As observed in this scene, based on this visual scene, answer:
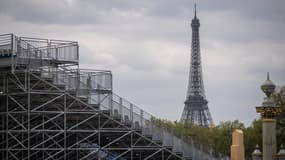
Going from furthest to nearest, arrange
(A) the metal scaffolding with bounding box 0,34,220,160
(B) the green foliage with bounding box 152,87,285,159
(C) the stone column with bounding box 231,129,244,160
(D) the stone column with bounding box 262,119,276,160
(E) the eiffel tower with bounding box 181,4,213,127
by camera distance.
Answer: (E) the eiffel tower with bounding box 181,4,213,127 → (B) the green foliage with bounding box 152,87,285,159 → (A) the metal scaffolding with bounding box 0,34,220,160 → (C) the stone column with bounding box 231,129,244,160 → (D) the stone column with bounding box 262,119,276,160

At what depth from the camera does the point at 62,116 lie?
51.5 m

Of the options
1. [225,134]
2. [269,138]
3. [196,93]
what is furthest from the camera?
[196,93]

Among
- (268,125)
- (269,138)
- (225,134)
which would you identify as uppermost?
(268,125)


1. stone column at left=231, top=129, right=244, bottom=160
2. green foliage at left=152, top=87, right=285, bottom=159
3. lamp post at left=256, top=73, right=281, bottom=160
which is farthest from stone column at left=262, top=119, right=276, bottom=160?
green foliage at left=152, top=87, right=285, bottom=159

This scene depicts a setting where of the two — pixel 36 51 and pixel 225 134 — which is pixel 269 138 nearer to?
pixel 36 51

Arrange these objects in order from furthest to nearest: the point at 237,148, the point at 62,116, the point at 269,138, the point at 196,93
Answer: the point at 196,93 → the point at 62,116 → the point at 237,148 → the point at 269,138

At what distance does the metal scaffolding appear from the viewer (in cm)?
5047

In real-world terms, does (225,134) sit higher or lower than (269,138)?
lower

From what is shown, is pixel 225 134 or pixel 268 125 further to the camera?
pixel 225 134

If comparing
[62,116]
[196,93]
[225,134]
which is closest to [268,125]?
[62,116]

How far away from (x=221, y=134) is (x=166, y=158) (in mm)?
35312

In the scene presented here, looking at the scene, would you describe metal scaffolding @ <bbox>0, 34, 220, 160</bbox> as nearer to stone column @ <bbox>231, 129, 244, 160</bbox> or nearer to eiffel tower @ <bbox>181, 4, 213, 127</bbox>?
stone column @ <bbox>231, 129, 244, 160</bbox>

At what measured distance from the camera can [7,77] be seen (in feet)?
168

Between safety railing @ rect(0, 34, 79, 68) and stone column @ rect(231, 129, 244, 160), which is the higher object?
safety railing @ rect(0, 34, 79, 68)
